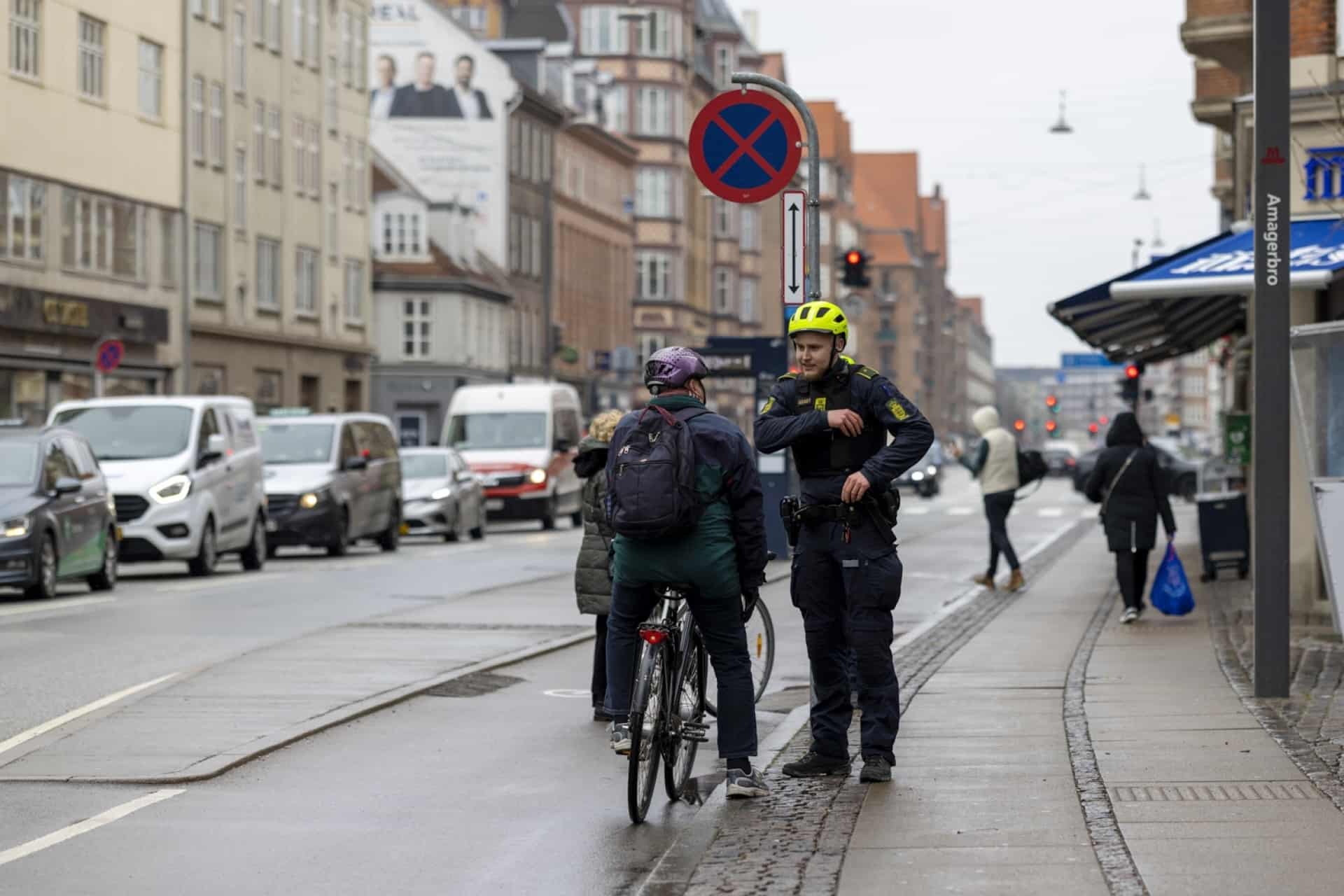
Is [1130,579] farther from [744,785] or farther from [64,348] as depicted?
[64,348]

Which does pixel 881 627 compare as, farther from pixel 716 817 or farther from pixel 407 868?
pixel 407 868

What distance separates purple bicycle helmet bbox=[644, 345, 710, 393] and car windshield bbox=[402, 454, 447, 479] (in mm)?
29286

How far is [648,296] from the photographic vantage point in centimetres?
10375

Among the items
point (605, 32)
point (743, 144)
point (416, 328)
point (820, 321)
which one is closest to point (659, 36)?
point (605, 32)

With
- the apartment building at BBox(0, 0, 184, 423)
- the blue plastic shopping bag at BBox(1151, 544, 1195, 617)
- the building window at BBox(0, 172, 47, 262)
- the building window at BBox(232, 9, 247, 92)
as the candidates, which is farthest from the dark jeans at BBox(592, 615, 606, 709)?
the building window at BBox(232, 9, 247, 92)

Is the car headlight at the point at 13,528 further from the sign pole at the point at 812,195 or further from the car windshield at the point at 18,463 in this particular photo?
the sign pole at the point at 812,195

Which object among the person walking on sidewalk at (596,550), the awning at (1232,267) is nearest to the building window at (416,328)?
the awning at (1232,267)

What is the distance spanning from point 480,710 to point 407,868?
502 cm

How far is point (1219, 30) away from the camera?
2486cm

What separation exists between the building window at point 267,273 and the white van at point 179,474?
29551 millimetres

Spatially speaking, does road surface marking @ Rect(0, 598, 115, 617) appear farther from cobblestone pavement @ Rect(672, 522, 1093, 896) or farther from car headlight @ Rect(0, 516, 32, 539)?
cobblestone pavement @ Rect(672, 522, 1093, 896)

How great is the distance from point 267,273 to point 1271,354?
48.2m

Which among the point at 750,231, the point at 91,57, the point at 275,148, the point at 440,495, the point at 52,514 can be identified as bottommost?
the point at 440,495

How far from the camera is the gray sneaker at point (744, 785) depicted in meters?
9.15
